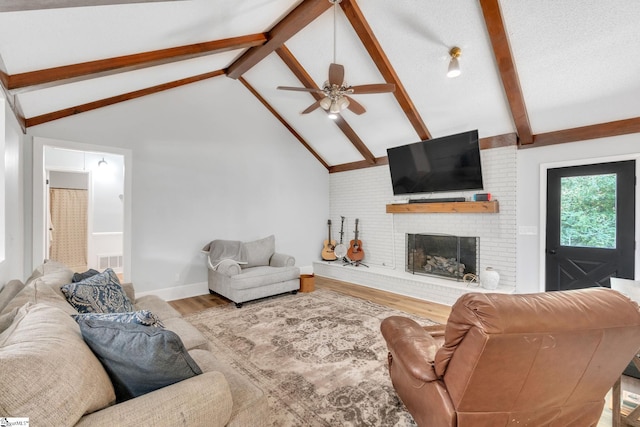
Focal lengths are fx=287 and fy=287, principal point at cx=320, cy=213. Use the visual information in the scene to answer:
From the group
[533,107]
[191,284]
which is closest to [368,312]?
[191,284]

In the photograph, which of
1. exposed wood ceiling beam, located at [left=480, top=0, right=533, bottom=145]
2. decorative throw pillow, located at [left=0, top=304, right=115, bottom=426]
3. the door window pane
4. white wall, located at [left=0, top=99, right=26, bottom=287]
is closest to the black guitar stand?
the door window pane

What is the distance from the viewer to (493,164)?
4.11 meters

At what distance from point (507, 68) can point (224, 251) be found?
425 cm

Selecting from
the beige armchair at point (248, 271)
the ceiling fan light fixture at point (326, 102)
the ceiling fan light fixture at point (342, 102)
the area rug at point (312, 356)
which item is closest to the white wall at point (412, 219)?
the area rug at point (312, 356)

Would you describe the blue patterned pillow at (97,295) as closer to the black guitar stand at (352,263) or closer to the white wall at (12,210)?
the white wall at (12,210)

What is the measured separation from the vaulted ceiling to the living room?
21mm

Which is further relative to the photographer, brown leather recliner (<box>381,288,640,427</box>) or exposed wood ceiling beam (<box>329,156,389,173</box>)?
exposed wood ceiling beam (<box>329,156,389,173</box>)

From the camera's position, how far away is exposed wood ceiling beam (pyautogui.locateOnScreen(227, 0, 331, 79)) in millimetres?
3082

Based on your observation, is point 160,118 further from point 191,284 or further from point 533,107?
point 533,107

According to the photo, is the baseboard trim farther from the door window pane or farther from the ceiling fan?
the door window pane

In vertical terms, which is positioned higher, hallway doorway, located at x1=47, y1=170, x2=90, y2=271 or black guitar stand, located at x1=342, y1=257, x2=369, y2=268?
hallway doorway, located at x1=47, y1=170, x2=90, y2=271

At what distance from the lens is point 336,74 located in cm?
283

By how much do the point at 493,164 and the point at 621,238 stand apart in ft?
5.24

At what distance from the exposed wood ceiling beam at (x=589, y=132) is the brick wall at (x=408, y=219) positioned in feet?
1.14
